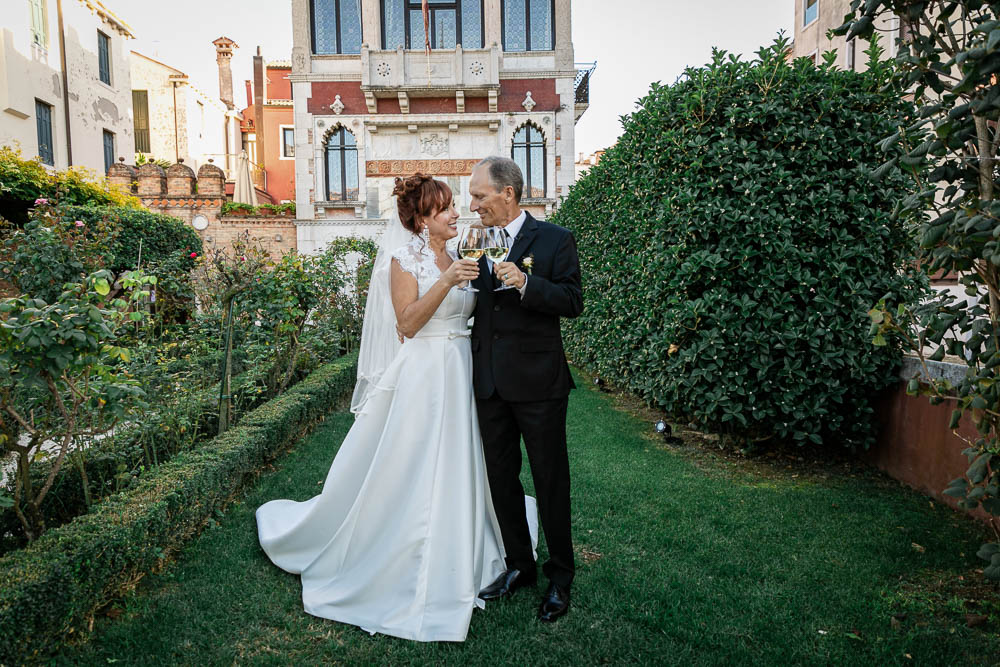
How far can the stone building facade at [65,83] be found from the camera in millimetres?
17484

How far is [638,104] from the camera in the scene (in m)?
5.84

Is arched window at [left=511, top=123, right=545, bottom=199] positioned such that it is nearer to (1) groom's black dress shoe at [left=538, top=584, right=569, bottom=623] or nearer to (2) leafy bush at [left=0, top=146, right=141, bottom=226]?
(2) leafy bush at [left=0, top=146, right=141, bottom=226]

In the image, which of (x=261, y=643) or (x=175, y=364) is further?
(x=175, y=364)

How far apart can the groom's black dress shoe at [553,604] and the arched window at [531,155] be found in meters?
16.9

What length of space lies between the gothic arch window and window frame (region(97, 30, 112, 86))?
1436 cm

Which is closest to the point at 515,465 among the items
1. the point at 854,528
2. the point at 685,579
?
the point at 685,579

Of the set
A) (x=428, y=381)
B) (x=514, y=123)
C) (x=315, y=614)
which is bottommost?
(x=315, y=614)

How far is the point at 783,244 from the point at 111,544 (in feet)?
14.9

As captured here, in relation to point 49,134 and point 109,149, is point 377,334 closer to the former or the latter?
point 49,134

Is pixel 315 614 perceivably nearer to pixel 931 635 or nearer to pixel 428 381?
pixel 428 381

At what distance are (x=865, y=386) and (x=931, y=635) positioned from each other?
250 cm

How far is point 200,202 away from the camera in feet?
61.8

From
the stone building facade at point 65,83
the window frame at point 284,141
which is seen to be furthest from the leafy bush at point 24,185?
the window frame at point 284,141

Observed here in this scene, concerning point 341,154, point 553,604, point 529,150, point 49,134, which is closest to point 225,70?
point 49,134
